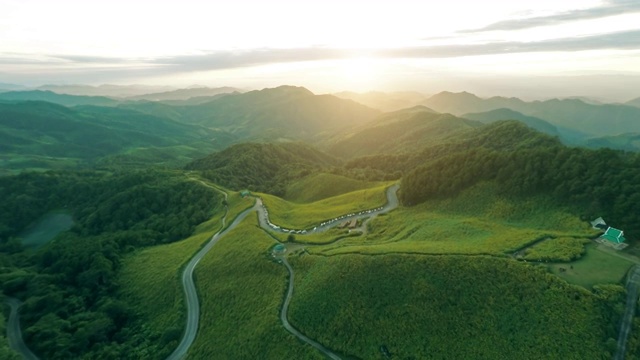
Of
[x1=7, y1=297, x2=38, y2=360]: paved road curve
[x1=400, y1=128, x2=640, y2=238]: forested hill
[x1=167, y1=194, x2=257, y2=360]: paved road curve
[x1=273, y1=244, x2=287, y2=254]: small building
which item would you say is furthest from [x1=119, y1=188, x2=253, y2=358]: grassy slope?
[x1=400, y1=128, x2=640, y2=238]: forested hill

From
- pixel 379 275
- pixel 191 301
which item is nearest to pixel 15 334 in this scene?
pixel 191 301

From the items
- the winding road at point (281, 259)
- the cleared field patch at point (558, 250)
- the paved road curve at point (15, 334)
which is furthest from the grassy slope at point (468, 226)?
the paved road curve at point (15, 334)

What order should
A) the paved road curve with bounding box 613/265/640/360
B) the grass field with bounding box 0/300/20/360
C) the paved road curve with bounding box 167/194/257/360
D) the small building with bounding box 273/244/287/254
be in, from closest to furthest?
the paved road curve with bounding box 613/265/640/360 < the grass field with bounding box 0/300/20/360 < the paved road curve with bounding box 167/194/257/360 < the small building with bounding box 273/244/287/254

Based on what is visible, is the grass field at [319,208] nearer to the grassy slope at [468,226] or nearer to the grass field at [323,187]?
the grassy slope at [468,226]

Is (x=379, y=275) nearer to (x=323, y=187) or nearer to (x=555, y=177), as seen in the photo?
(x=555, y=177)

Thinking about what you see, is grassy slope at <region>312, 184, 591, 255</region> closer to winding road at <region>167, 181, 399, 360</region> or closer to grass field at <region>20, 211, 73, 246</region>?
winding road at <region>167, 181, 399, 360</region>

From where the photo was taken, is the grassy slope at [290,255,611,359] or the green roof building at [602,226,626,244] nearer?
the grassy slope at [290,255,611,359]
